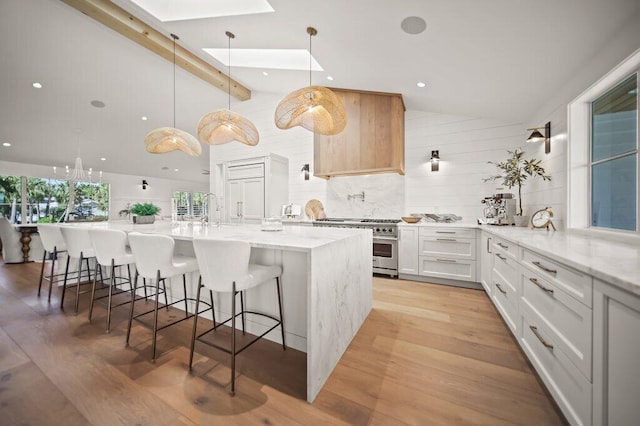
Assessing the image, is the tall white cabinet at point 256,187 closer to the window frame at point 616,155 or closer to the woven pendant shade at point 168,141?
the woven pendant shade at point 168,141

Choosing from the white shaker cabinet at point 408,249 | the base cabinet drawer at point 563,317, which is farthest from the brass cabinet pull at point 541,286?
the white shaker cabinet at point 408,249

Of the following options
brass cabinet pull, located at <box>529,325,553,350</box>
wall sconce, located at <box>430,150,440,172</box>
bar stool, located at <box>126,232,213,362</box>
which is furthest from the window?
bar stool, located at <box>126,232,213,362</box>

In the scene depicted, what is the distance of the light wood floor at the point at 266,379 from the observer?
130 centimetres

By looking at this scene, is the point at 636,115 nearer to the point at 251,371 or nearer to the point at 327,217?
the point at 251,371

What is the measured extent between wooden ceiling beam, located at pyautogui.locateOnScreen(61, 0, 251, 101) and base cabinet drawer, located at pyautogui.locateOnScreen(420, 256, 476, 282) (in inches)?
192

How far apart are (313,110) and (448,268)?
274 cm

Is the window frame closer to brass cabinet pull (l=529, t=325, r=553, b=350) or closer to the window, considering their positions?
the window

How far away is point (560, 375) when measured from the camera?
1.20 meters

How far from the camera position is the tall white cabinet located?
15.4 ft

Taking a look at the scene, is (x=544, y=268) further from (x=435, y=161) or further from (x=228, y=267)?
(x=435, y=161)

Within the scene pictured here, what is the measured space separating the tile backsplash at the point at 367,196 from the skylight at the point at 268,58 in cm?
192

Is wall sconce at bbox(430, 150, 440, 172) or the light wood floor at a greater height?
wall sconce at bbox(430, 150, 440, 172)

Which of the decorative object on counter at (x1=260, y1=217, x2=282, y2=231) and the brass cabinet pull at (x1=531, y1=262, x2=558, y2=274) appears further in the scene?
the decorative object on counter at (x1=260, y1=217, x2=282, y2=231)

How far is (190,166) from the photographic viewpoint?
29.5ft
